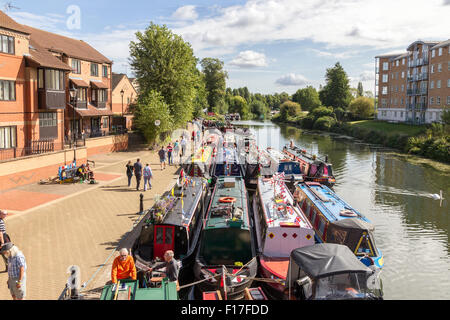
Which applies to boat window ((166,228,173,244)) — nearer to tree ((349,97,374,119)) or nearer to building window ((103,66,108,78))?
building window ((103,66,108,78))

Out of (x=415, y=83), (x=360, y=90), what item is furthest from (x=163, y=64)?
A: (x=360, y=90)

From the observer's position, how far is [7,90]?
21.8 m

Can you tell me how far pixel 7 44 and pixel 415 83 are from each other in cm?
5473

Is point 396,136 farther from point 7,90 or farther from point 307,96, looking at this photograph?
point 307,96

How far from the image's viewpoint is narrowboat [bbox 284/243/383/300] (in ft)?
25.3

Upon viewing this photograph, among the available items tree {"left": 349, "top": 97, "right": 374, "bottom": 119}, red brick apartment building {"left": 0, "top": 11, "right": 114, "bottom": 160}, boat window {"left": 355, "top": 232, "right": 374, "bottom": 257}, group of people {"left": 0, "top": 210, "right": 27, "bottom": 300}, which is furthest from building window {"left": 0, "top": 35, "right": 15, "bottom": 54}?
tree {"left": 349, "top": 97, "right": 374, "bottom": 119}

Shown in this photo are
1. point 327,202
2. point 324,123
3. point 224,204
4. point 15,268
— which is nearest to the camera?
point 15,268

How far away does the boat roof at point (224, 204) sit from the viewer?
11078 millimetres

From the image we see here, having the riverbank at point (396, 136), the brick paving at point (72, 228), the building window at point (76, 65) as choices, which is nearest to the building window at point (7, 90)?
Result: the brick paving at point (72, 228)

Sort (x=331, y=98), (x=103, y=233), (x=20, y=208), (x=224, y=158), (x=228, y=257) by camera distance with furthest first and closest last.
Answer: (x=331, y=98) → (x=224, y=158) → (x=20, y=208) → (x=103, y=233) → (x=228, y=257)

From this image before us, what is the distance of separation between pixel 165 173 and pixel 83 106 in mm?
13747

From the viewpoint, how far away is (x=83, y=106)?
3412cm
